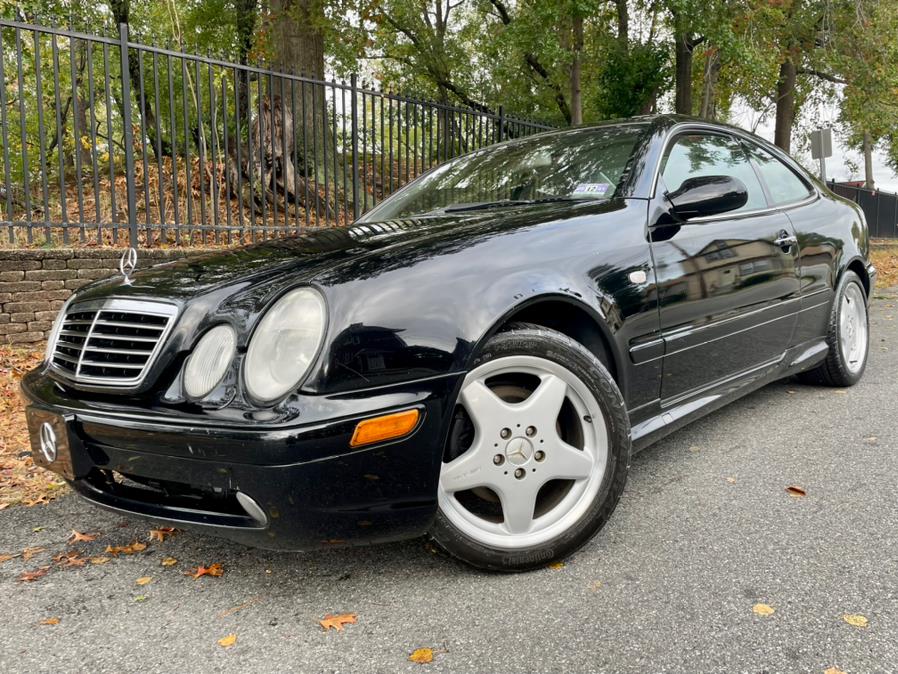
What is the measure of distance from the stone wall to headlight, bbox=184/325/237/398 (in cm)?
365

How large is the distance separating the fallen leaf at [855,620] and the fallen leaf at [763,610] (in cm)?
18

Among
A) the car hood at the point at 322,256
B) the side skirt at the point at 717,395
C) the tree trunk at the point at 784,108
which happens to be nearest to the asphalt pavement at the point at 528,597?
the side skirt at the point at 717,395

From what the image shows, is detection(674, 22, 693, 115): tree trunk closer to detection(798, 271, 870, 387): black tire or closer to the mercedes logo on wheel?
detection(798, 271, 870, 387): black tire

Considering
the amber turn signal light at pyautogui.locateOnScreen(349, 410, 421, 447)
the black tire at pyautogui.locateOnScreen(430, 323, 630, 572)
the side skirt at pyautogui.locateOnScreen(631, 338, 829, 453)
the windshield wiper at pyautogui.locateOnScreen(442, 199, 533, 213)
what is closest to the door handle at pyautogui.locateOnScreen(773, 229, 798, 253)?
the side skirt at pyautogui.locateOnScreen(631, 338, 829, 453)

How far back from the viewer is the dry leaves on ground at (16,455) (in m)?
3.12

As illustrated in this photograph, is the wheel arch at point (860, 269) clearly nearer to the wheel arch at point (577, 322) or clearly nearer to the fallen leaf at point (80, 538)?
the wheel arch at point (577, 322)

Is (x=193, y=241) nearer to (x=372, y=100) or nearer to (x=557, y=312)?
(x=372, y=100)

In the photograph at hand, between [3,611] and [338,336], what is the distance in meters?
1.31

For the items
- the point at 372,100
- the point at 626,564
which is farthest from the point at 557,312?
the point at 372,100

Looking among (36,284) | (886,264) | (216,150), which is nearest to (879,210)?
(886,264)

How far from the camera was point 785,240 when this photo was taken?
3496 millimetres

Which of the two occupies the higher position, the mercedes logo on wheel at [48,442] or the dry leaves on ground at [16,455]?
the mercedes logo on wheel at [48,442]

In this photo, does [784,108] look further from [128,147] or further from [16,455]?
[16,455]

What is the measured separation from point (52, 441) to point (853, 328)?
431cm
